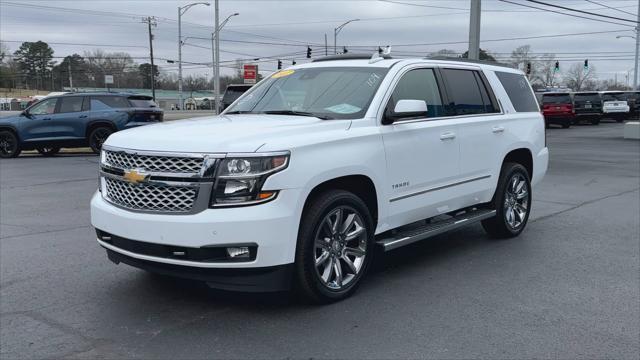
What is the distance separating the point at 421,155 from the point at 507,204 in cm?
201

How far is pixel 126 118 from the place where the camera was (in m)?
17.9

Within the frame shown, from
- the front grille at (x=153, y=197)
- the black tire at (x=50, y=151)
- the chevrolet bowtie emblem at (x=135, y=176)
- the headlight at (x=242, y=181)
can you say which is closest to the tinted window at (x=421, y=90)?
the headlight at (x=242, y=181)

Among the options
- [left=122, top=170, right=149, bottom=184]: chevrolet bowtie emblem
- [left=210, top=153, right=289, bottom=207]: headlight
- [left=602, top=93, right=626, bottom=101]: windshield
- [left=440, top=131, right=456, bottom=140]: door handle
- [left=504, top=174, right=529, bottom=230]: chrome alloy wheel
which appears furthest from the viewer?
[left=602, top=93, right=626, bottom=101]: windshield

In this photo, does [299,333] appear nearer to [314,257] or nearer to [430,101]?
[314,257]

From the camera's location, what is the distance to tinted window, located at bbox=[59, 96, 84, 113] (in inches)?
696

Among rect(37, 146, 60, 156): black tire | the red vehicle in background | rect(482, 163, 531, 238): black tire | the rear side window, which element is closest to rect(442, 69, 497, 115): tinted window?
the rear side window

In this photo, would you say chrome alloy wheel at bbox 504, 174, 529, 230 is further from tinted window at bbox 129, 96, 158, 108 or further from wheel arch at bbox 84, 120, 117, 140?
tinted window at bbox 129, 96, 158, 108

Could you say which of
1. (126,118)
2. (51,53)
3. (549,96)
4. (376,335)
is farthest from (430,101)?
(51,53)

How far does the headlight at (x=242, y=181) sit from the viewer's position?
13.7ft

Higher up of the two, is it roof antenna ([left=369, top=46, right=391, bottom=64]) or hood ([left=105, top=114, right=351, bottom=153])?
roof antenna ([left=369, top=46, right=391, bottom=64])

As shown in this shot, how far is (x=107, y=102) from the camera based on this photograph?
58.8 ft

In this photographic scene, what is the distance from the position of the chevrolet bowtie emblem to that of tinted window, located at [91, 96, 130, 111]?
1432 centimetres

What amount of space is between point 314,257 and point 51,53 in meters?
128

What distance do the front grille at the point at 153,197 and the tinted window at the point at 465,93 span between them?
122 inches
